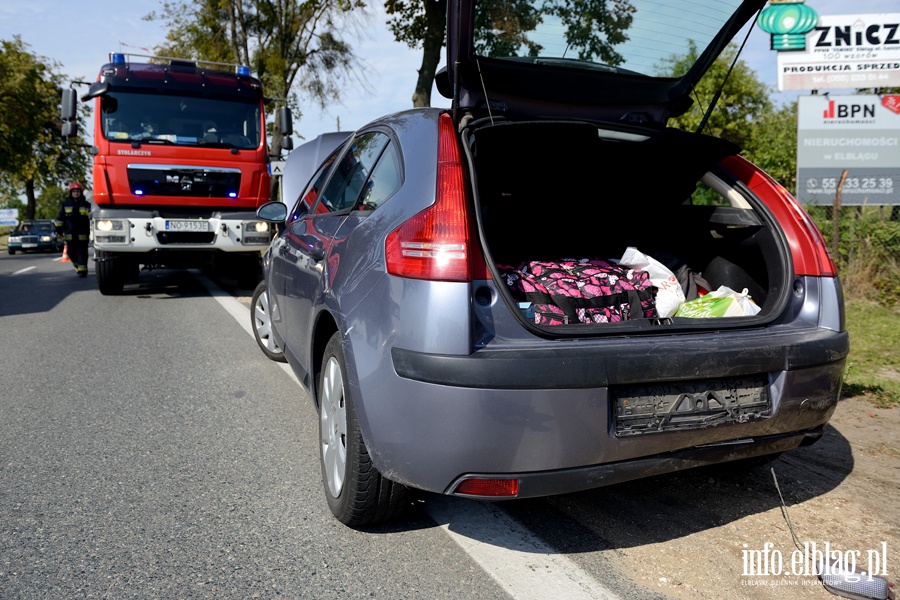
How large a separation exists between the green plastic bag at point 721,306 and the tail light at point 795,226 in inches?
9.2

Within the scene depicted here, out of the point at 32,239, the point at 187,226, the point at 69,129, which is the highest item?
the point at 69,129

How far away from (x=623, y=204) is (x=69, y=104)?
915cm

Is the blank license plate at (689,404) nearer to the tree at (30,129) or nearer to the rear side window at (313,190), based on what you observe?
the rear side window at (313,190)

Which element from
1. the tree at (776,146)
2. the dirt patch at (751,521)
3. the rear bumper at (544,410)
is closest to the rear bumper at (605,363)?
the rear bumper at (544,410)

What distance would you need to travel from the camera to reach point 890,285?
8484mm

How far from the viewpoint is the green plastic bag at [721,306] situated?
121 inches

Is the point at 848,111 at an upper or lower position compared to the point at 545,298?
upper

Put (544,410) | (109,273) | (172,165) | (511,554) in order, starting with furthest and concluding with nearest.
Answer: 1. (109,273)
2. (172,165)
3. (511,554)
4. (544,410)

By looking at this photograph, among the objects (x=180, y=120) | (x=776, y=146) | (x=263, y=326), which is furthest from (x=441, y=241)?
(x=776, y=146)

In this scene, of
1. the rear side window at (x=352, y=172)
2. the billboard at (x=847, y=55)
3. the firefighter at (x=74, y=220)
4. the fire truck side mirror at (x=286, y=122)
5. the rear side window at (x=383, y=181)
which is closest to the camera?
the rear side window at (x=383, y=181)

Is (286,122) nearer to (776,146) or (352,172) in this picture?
(352,172)

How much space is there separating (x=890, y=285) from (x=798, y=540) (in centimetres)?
687

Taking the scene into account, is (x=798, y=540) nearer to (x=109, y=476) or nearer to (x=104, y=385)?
(x=109, y=476)

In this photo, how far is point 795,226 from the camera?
3.05 meters
